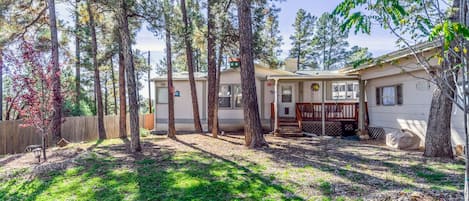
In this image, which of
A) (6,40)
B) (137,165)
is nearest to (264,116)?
(137,165)

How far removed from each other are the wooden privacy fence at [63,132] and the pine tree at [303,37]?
17.9m

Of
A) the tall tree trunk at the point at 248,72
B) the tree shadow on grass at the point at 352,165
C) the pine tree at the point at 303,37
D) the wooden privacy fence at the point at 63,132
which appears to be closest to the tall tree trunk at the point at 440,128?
the tree shadow on grass at the point at 352,165

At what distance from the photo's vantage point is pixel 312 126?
13602mm

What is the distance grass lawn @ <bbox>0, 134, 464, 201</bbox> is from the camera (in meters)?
4.73

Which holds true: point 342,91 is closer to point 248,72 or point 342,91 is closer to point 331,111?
point 331,111

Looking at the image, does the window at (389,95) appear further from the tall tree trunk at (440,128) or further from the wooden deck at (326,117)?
the tall tree trunk at (440,128)

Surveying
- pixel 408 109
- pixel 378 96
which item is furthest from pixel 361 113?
pixel 408 109

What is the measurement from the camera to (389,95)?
11188 millimetres

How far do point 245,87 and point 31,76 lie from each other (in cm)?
552

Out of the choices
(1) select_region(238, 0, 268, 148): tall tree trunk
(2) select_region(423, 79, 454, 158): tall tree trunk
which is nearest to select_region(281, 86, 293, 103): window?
(1) select_region(238, 0, 268, 148): tall tree trunk

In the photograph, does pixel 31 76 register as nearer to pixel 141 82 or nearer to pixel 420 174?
pixel 420 174

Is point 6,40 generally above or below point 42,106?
above

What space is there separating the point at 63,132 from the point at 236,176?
36.5 feet

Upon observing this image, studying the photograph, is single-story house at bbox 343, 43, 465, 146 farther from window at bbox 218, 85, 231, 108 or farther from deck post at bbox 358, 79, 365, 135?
window at bbox 218, 85, 231, 108
